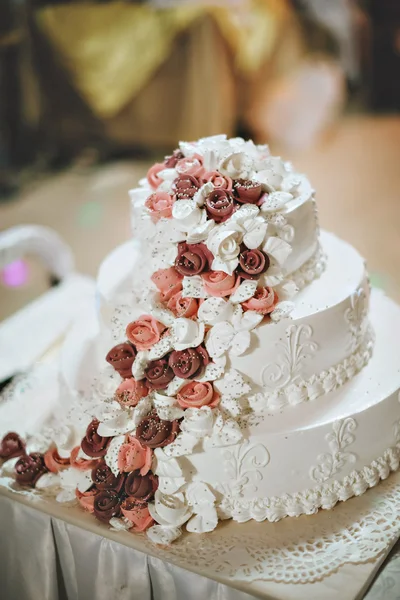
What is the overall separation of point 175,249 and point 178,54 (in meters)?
4.31

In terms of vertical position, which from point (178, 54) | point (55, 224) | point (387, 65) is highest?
point (178, 54)

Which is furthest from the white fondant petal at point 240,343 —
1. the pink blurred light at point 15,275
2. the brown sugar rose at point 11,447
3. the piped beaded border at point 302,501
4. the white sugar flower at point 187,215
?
the pink blurred light at point 15,275

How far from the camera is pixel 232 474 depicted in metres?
2.09

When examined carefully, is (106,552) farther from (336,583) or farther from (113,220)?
(113,220)

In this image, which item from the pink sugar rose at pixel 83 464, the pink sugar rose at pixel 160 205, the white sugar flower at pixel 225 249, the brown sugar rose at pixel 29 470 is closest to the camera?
the white sugar flower at pixel 225 249

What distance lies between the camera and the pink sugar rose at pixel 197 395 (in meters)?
2.03

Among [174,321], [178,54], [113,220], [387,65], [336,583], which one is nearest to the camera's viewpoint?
[336,583]

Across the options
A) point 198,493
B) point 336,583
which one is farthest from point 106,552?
point 336,583

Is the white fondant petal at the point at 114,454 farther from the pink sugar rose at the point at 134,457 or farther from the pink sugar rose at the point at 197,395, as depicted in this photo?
the pink sugar rose at the point at 197,395

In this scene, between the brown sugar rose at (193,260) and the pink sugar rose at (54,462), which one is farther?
the pink sugar rose at (54,462)

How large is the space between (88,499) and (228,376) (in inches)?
23.0

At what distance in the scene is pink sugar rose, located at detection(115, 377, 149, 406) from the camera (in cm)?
212

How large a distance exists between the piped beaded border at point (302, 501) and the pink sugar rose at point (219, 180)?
90 cm

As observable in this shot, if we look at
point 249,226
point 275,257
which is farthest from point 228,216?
point 275,257
